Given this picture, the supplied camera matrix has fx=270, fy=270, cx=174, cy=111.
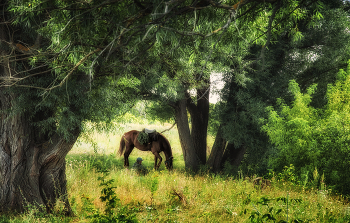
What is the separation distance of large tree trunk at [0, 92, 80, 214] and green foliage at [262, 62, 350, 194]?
16.5ft

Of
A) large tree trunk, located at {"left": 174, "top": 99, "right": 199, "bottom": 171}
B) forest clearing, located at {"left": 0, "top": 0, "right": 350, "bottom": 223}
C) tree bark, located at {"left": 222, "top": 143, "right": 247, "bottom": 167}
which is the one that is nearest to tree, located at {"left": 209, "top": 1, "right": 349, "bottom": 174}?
forest clearing, located at {"left": 0, "top": 0, "right": 350, "bottom": 223}

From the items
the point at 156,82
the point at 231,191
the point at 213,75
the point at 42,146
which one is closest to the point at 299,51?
the point at 213,75

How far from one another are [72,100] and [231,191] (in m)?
3.89

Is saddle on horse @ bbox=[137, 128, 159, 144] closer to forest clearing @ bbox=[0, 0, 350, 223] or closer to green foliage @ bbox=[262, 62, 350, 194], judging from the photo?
forest clearing @ bbox=[0, 0, 350, 223]

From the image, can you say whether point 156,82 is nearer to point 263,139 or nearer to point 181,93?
point 181,93

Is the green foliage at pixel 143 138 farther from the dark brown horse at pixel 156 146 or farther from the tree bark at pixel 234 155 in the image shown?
the tree bark at pixel 234 155

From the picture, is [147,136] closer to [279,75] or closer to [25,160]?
[279,75]

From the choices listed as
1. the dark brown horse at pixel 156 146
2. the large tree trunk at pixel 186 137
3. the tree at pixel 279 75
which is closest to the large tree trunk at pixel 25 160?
the tree at pixel 279 75

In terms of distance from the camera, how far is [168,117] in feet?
40.0

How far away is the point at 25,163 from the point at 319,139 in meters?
6.33

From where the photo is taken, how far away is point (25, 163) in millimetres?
5055

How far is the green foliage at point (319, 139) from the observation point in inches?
231

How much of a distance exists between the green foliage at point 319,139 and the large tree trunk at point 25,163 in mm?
5020

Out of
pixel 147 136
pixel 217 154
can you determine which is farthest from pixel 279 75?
pixel 147 136
